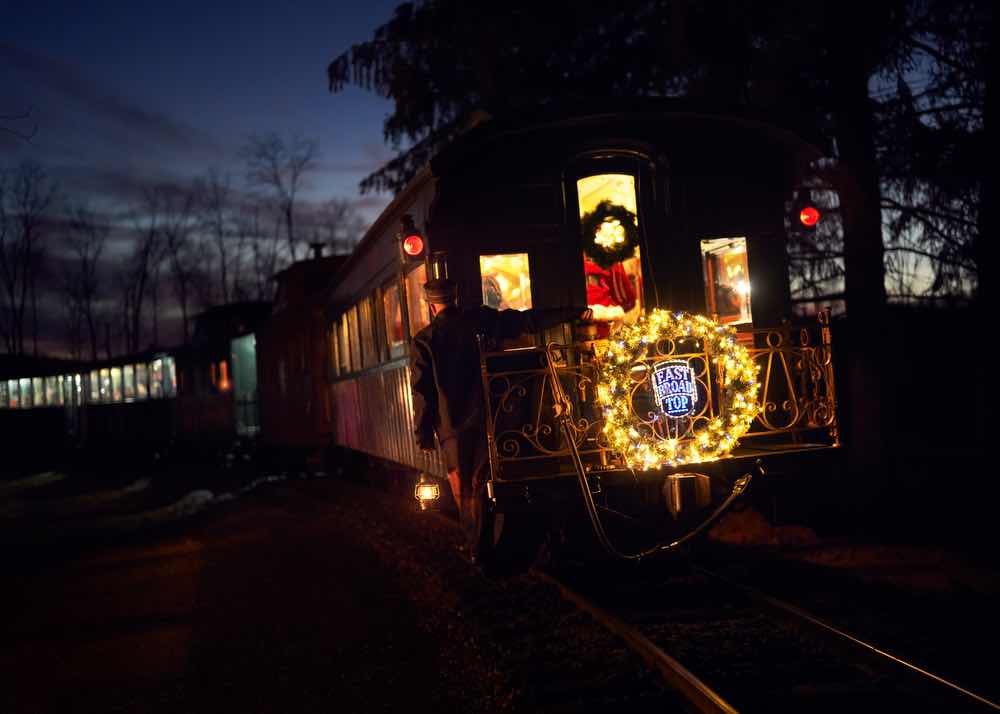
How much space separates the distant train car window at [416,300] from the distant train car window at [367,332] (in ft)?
8.56

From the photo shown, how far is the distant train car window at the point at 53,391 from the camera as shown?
38.4 m

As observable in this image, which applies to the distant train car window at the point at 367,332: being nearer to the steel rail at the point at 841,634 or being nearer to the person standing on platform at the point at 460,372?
the person standing on platform at the point at 460,372

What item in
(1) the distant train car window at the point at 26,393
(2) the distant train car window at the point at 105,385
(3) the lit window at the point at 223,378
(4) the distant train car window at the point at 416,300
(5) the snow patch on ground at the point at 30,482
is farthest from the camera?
(1) the distant train car window at the point at 26,393

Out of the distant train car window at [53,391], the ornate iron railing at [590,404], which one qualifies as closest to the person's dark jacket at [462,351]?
the ornate iron railing at [590,404]

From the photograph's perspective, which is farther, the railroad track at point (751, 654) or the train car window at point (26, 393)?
the train car window at point (26, 393)

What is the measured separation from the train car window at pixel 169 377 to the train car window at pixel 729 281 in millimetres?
23510

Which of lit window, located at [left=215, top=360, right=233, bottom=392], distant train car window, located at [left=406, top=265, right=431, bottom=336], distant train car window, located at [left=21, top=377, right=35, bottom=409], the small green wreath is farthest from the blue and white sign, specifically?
distant train car window, located at [left=21, top=377, right=35, bottom=409]

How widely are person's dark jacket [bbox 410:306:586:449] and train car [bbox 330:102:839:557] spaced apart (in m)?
0.20

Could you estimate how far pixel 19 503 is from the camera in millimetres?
18516

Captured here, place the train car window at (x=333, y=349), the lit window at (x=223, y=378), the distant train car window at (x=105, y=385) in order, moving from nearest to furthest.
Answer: the train car window at (x=333, y=349) < the lit window at (x=223, y=378) < the distant train car window at (x=105, y=385)

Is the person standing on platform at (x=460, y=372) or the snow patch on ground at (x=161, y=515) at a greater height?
the person standing on platform at (x=460, y=372)

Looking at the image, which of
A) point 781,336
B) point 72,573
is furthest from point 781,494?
point 72,573

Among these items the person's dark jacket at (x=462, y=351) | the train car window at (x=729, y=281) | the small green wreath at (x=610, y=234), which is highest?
the small green wreath at (x=610, y=234)

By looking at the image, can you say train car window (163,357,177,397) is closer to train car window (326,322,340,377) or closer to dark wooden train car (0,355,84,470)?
dark wooden train car (0,355,84,470)
